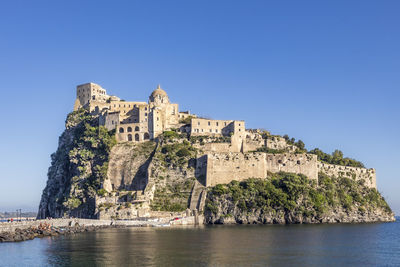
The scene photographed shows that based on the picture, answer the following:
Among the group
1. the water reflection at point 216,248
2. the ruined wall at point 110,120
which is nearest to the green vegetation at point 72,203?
the ruined wall at point 110,120

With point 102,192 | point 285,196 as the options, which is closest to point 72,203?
point 102,192

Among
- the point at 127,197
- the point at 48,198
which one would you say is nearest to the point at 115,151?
the point at 127,197

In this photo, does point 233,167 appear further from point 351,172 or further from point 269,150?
point 351,172

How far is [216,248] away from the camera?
54.5m

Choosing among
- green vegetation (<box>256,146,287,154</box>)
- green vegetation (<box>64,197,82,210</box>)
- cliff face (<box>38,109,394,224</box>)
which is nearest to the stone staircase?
cliff face (<box>38,109,394,224</box>)

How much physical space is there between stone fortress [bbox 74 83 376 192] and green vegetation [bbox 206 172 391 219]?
9.49 ft

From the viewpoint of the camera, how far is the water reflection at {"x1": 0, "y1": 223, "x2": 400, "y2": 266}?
154ft

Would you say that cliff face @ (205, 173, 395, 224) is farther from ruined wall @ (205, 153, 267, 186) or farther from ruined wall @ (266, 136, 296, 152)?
ruined wall @ (266, 136, 296, 152)

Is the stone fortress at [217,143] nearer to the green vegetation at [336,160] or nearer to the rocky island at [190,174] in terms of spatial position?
the rocky island at [190,174]

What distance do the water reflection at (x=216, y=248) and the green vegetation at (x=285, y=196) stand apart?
12501 mm

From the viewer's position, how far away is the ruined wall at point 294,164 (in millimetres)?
97363

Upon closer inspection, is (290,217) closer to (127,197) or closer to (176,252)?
(127,197)

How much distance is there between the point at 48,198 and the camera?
11119cm

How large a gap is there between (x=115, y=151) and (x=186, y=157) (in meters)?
17.1
